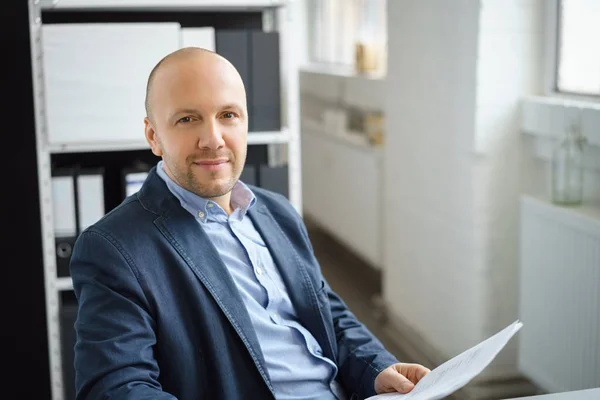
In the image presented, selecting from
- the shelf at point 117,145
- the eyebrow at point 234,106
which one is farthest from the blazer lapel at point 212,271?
the shelf at point 117,145

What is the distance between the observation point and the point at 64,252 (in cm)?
246

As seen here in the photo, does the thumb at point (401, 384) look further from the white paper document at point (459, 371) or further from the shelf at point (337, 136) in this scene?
the shelf at point (337, 136)

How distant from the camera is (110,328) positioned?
1.26m

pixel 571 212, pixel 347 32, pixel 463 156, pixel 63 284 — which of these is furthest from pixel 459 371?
pixel 347 32

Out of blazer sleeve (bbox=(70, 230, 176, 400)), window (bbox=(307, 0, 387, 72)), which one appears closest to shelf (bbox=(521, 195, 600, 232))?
blazer sleeve (bbox=(70, 230, 176, 400))

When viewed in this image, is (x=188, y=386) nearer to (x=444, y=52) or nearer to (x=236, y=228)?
(x=236, y=228)

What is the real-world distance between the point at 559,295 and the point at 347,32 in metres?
3.63

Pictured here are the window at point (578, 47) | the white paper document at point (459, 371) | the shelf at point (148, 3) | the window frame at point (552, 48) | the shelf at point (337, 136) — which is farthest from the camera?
the shelf at point (337, 136)

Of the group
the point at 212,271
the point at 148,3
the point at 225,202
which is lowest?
the point at 212,271

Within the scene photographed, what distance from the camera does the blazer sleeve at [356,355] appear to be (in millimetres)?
1512

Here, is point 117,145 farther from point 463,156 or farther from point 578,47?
point 578,47

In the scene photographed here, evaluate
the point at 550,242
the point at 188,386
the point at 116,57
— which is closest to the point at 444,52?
the point at 550,242

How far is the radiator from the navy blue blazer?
3.94ft

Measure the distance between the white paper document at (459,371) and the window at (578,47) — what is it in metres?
1.84
